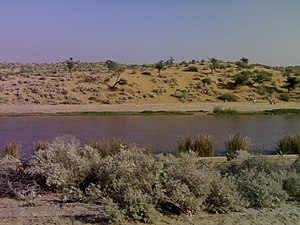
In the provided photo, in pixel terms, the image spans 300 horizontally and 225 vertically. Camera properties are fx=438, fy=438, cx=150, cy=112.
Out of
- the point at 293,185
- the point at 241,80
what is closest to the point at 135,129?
the point at 293,185

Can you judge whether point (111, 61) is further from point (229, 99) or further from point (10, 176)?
point (10, 176)

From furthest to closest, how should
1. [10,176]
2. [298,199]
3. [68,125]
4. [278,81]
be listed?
[278,81] → [68,125] → [10,176] → [298,199]

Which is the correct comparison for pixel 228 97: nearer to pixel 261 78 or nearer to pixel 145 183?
pixel 261 78

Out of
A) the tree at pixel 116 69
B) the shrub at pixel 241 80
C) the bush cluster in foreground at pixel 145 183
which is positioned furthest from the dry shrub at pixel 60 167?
the shrub at pixel 241 80

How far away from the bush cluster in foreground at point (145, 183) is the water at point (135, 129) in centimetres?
745

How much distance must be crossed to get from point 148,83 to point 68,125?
22.1 metres

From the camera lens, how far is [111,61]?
51.4 m

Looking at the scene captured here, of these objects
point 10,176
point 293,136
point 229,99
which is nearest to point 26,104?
point 229,99

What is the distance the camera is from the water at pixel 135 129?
19547mm

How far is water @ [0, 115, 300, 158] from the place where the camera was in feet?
64.1

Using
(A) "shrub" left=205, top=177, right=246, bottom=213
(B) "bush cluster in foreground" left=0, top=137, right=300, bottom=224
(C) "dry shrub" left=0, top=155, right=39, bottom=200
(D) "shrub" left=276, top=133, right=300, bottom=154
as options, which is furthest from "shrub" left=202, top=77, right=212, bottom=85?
(A) "shrub" left=205, top=177, right=246, bottom=213

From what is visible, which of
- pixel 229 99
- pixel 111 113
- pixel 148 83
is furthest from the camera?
pixel 148 83

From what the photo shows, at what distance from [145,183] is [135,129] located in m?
18.7

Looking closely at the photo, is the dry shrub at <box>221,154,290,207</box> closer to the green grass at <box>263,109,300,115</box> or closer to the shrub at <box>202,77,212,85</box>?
the green grass at <box>263,109,300,115</box>
